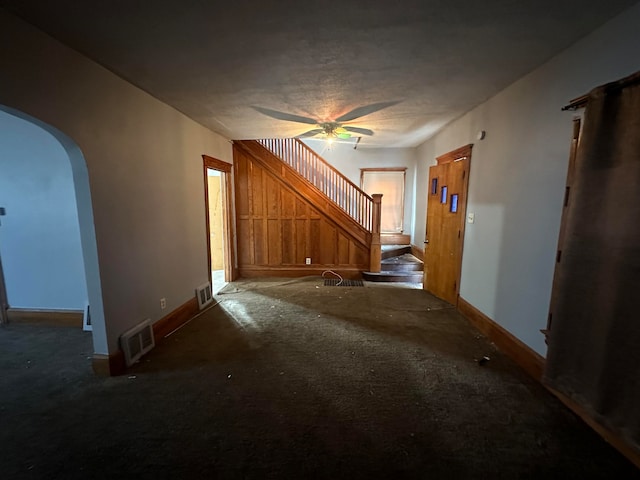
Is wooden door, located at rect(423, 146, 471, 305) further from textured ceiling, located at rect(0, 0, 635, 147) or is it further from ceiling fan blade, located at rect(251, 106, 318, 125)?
ceiling fan blade, located at rect(251, 106, 318, 125)

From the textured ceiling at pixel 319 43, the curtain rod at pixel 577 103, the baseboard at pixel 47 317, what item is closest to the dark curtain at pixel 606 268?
the curtain rod at pixel 577 103

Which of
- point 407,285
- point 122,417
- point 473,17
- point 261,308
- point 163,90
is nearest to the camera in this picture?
point 473,17

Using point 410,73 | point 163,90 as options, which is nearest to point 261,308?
point 163,90

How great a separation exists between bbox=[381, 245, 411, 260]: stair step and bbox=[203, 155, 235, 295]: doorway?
10.5 ft

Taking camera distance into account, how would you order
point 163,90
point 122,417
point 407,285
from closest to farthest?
point 122,417
point 163,90
point 407,285

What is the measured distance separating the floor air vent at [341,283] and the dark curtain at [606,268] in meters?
3.36

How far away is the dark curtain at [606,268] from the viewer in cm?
143

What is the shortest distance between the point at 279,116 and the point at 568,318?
3.39 m

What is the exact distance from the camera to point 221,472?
A: 1513 mm

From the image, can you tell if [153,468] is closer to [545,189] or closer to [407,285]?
[545,189]

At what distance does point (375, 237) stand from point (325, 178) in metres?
1.55

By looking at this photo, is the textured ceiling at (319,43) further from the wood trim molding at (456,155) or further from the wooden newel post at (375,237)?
the wooden newel post at (375,237)

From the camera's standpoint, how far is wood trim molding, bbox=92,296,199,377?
7.67 feet

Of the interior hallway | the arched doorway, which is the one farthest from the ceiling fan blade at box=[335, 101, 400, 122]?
the arched doorway
